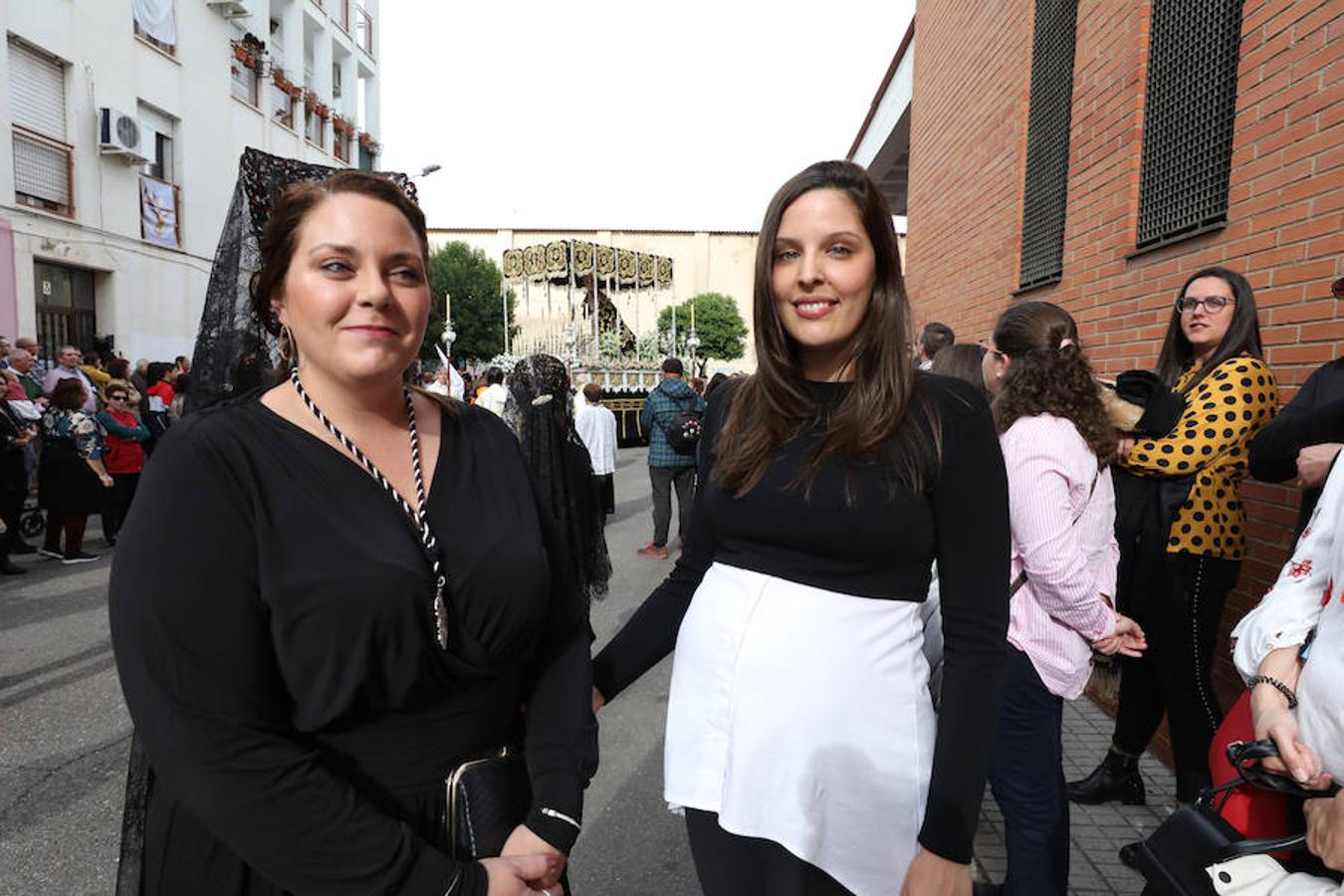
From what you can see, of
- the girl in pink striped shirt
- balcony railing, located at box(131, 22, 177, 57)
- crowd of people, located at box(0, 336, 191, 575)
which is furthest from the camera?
balcony railing, located at box(131, 22, 177, 57)

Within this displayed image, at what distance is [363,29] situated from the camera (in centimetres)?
2889

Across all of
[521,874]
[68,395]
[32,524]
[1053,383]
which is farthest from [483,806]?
[32,524]

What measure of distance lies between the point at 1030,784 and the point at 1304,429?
141 cm

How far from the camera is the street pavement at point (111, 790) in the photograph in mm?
3014

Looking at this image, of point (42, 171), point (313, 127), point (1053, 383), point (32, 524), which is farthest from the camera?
point (313, 127)

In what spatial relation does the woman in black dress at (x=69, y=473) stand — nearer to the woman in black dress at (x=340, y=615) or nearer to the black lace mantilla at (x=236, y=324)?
the black lace mantilla at (x=236, y=324)

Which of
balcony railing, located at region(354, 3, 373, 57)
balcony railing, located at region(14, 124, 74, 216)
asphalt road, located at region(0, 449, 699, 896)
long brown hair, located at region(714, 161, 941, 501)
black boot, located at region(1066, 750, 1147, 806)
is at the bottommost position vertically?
asphalt road, located at region(0, 449, 699, 896)

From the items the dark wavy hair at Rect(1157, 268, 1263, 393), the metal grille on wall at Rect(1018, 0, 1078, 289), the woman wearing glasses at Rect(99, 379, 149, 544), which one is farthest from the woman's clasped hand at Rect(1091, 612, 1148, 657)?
the woman wearing glasses at Rect(99, 379, 149, 544)

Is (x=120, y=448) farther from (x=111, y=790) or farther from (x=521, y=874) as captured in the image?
(x=521, y=874)

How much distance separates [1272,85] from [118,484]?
10411 mm

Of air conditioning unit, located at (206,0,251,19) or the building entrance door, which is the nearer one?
the building entrance door

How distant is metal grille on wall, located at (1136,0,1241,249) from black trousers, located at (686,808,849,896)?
11.9 ft

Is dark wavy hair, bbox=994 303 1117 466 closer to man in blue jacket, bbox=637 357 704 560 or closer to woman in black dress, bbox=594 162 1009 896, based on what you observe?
woman in black dress, bbox=594 162 1009 896

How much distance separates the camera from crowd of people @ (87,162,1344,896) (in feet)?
4.17
